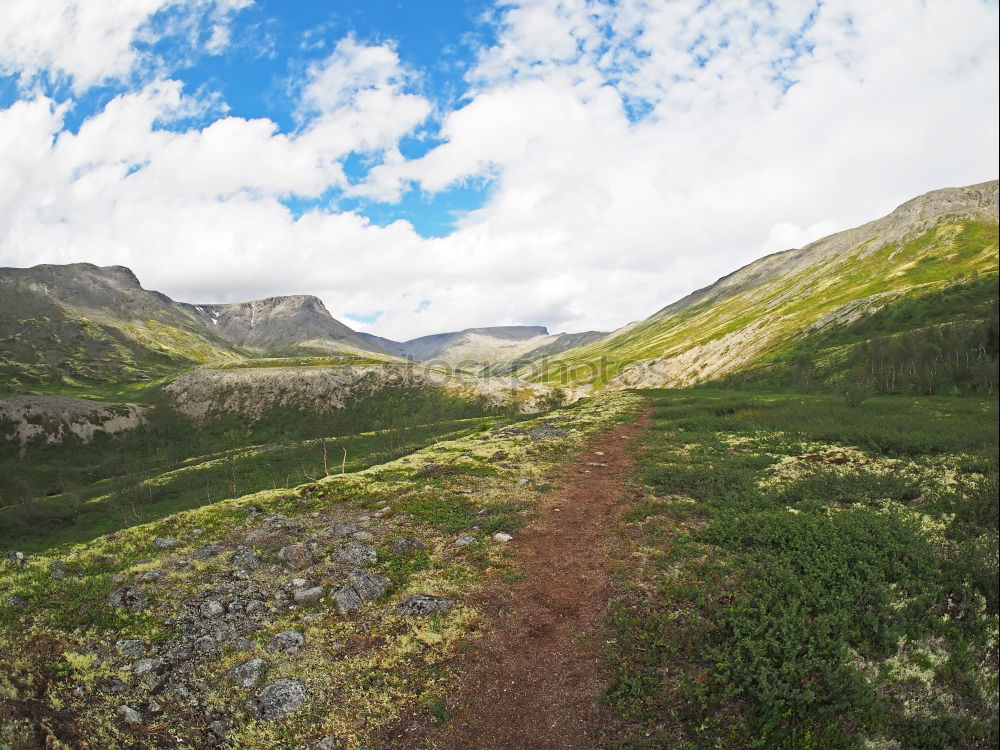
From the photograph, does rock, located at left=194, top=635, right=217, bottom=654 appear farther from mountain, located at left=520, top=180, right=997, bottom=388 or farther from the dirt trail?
mountain, located at left=520, top=180, right=997, bottom=388

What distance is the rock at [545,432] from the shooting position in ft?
166

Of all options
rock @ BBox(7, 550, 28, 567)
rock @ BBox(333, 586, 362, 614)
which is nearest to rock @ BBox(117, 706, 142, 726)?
rock @ BBox(333, 586, 362, 614)

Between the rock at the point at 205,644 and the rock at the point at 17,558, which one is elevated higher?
the rock at the point at 17,558

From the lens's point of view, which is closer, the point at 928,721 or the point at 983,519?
the point at 928,721

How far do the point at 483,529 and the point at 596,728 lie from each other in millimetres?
12686

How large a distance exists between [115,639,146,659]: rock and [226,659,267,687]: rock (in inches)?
127

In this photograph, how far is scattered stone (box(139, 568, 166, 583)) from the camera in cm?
1914

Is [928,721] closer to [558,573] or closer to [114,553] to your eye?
[558,573]

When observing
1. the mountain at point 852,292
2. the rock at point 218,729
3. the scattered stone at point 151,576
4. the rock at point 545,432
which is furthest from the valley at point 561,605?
the mountain at point 852,292

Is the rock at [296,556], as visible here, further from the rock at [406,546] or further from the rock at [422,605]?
the rock at [422,605]

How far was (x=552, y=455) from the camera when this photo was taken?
4166 centimetres

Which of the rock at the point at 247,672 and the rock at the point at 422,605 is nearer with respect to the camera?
the rock at the point at 247,672

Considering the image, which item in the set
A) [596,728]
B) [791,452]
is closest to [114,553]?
[596,728]

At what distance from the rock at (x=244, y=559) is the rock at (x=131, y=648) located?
17.7 feet
